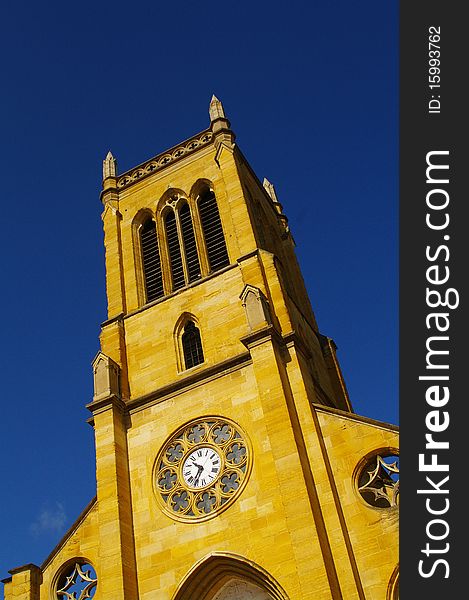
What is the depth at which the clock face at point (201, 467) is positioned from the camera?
16391 mm

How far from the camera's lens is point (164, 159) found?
25.6 metres

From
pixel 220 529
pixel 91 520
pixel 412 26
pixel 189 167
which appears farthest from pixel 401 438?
pixel 189 167

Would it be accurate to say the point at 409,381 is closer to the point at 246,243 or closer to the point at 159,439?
the point at 159,439

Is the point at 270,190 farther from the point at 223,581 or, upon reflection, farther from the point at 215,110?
the point at 223,581

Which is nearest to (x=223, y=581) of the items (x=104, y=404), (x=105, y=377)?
(x=104, y=404)

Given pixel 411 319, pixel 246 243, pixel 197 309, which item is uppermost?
pixel 246 243

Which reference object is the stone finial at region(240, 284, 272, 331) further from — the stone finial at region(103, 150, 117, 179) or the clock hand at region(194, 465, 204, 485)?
the stone finial at region(103, 150, 117, 179)

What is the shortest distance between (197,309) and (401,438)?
11287mm

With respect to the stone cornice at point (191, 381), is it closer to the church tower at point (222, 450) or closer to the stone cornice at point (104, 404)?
the church tower at point (222, 450)

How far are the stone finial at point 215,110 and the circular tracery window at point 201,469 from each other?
12406 millimetres

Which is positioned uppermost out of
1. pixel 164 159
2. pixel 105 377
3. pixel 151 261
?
pixel 164 159

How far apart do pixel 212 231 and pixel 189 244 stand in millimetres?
873

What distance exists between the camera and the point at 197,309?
65.0 ft

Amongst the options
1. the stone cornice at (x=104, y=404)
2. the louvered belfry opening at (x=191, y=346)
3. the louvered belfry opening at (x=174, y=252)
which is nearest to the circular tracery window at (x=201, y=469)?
the stone cornice at (x=104, y=404)
